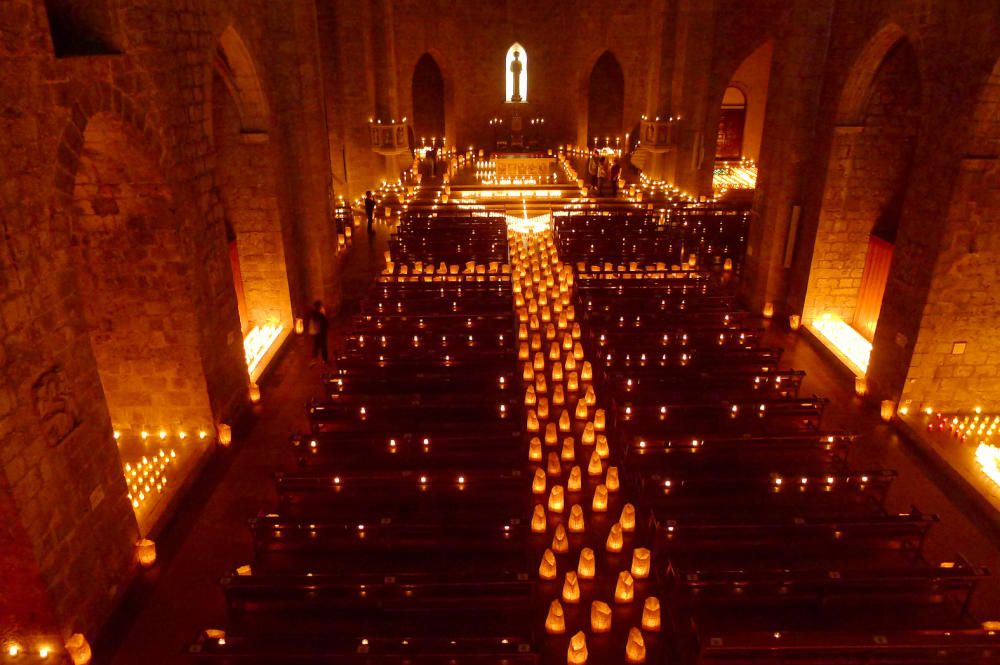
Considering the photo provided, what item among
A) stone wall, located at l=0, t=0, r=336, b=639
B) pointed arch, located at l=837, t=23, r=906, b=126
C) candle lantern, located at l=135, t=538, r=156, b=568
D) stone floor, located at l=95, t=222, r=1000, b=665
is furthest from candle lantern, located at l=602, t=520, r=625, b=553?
pointed arch, located at l=837, t=23, r=906, b=126

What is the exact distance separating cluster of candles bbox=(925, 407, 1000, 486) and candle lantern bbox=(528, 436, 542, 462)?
20.6 feet

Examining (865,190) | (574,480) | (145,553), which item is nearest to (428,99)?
(865,190)

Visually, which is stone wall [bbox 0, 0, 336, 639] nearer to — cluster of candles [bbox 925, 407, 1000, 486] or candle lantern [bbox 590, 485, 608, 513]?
candle lantern [bbox 590, 485, 608, 513]

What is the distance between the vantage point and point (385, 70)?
996 inches

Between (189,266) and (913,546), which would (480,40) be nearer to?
(189,266)

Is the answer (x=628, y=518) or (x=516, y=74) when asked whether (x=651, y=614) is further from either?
(x=516, y=74)

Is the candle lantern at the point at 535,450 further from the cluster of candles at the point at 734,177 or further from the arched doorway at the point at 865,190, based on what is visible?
the cluster of candles at the point at 734,177

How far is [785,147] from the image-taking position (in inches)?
567

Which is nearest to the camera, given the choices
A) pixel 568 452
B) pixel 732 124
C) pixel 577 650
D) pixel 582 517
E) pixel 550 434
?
pixel 577 650

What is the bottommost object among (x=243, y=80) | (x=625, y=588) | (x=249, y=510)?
(x=249, y=510)

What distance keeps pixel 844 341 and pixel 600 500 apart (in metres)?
8.05

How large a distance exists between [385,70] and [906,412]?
2093 cm

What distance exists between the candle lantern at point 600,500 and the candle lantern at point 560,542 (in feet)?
2.75

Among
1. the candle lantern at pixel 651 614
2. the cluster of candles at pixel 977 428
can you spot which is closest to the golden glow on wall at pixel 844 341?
the cluster of candles at pixel 977 428
